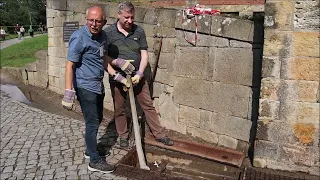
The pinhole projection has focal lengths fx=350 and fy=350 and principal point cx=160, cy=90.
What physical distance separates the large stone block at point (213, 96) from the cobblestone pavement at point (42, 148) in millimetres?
1493

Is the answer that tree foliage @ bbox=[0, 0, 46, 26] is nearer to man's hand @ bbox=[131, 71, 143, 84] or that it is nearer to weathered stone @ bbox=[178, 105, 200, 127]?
weathered stone @ bbox=[178, 105, 200, 127]

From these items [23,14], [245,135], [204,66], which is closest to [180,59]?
[204,66]

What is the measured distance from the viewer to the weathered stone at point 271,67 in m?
4.65

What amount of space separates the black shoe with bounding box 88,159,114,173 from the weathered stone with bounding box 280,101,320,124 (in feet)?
8.10

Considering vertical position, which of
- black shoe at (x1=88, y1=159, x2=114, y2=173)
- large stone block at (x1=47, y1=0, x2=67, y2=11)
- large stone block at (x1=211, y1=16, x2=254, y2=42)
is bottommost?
black shoe at (x1=88, y1=159, x2=114, y2=173)

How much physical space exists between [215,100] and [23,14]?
2291 inches

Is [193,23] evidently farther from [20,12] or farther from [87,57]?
[20,12]

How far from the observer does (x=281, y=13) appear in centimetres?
449

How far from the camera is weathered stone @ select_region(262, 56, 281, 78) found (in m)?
4.65

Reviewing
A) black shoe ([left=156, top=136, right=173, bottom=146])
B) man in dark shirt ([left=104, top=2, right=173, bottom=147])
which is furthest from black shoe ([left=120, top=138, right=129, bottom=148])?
black shoe ([left=156, top=136, right=173, bottom=146])

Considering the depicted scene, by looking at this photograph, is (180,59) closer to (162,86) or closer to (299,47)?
(162,86)

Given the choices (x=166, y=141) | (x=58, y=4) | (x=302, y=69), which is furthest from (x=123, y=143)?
(x=58, y=4)

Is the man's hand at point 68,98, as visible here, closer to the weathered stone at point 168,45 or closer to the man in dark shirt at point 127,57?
the man in dark shirt at point 127,57

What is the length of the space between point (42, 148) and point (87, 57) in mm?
2085
